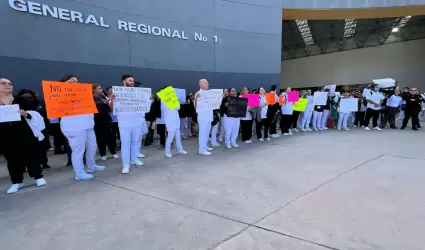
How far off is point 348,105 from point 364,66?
63.7ft

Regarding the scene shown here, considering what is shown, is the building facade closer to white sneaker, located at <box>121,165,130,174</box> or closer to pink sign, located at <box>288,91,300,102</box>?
pink sign, located at <box>288,91,300,102</box>

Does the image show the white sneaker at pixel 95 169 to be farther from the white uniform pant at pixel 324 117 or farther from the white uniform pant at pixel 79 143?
the white uniform pant at pixel 324 117

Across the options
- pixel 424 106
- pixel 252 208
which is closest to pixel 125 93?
pixel 252 208

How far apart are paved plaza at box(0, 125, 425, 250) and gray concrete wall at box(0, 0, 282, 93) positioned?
13.0ft

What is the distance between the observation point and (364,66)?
84.1 ft

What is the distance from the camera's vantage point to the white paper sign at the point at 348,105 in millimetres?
9703

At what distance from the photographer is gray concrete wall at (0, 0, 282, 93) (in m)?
6.99

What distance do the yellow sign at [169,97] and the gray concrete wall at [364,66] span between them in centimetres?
2531

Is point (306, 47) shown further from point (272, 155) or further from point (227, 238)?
point (227, 238)

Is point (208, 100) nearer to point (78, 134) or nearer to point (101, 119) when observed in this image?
point (101, 119)

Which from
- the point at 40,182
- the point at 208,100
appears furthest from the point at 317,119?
the point at 40,182

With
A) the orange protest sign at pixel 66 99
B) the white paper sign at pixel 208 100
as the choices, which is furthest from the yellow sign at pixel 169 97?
the orange protest sign at pixel 66 99

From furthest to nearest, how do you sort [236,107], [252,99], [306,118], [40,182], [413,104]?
[306,118]
[413,104]
[252,99]
[236,107]
[40,182]

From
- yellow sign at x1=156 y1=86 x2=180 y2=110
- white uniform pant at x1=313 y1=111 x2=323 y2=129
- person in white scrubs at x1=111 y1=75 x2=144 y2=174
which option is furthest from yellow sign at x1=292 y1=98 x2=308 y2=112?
person in white scrubs at x1=111 y1=75 x2=144 y2=174
